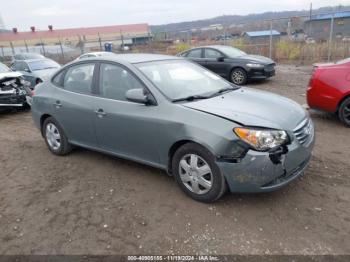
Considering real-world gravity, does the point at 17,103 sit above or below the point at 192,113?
below

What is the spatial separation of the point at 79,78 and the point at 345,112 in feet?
16.0

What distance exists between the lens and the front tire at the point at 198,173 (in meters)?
3.34

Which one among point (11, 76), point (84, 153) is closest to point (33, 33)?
point (11, 76)

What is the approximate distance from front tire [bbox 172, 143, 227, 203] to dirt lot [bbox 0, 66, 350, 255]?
0.15 metres

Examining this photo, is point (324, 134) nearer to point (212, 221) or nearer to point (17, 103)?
point (212, 221)

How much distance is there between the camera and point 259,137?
10.3 ft

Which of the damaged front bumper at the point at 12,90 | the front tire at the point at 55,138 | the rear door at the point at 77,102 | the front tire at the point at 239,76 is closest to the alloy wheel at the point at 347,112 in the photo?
the rear door at the point at 77,102

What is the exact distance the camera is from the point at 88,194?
402cm

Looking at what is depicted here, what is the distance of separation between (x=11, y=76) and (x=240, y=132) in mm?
8191

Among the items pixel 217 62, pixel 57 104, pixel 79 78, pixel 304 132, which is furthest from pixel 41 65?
pixel 304 132

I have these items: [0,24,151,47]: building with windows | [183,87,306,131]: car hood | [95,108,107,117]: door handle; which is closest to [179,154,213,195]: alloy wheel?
[183,87,306,131]: car hood

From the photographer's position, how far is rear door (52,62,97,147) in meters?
4.49

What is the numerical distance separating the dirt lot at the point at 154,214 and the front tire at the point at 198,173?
0.15m

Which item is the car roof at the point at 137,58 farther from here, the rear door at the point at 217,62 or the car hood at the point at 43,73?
the car hood at the point at 43,73
